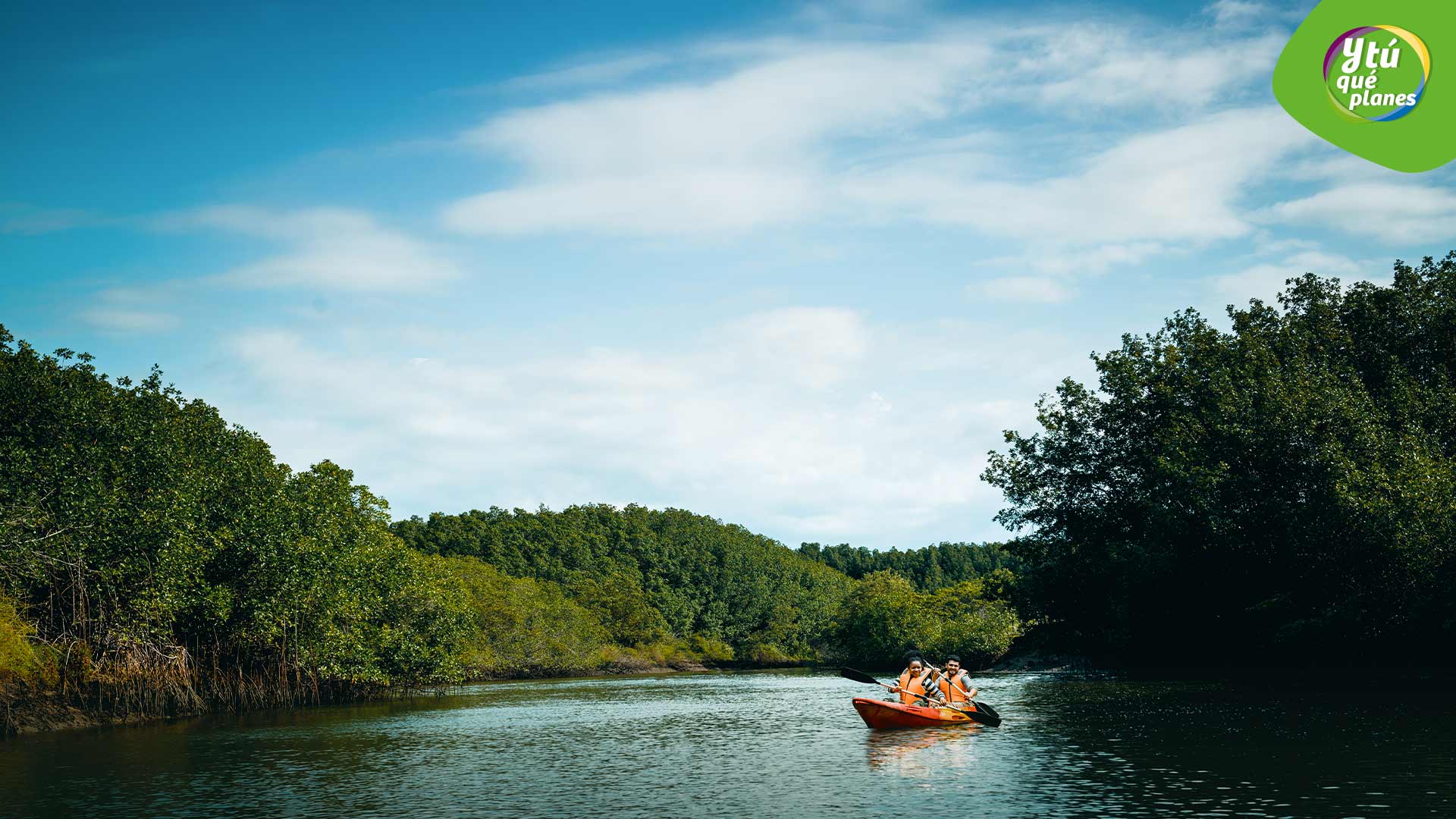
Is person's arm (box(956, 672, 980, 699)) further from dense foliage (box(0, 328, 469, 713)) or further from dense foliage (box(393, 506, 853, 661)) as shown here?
dense foliage (box(393, 506, 853, 661))

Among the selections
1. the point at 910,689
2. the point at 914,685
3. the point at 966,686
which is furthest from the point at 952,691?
the point at 910,689

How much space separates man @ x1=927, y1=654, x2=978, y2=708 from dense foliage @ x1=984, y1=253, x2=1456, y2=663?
17266mm

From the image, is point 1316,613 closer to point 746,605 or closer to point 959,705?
point 959,705

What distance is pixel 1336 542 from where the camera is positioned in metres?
41.2

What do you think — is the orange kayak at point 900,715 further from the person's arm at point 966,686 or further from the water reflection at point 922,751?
the person's arm at point 966,686

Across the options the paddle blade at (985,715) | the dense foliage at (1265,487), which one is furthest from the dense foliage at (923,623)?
the paddle blade at (985,715)

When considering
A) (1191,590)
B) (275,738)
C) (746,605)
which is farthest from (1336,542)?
(746,605)

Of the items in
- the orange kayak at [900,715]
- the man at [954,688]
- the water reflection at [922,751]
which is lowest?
the water reflection at [922,751]

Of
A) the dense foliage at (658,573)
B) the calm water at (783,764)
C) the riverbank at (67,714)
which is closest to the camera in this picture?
the calm water at (783,764)

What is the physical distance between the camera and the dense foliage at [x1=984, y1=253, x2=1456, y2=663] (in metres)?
39.5

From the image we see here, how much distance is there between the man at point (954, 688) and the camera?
31.2m

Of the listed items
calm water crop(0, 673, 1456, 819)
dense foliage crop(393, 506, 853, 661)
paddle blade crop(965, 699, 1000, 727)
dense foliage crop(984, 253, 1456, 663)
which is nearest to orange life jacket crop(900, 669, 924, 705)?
paddle blade crop(965, 699, 1000, 727)

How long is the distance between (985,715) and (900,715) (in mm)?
2682

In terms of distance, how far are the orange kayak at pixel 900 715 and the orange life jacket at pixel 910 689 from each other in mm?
924
